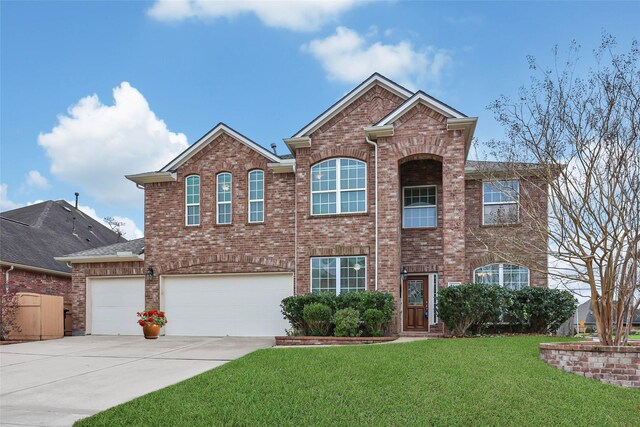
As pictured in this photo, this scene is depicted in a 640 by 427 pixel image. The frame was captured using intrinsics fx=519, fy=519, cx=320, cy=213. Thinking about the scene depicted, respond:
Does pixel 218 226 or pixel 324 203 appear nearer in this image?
pixel 324 203

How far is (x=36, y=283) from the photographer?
68.1 ft

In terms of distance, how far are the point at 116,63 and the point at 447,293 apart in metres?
11.4

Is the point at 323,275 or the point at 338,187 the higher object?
the point at 338,187

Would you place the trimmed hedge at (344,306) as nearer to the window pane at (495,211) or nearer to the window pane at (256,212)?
the window pane at (256,212)

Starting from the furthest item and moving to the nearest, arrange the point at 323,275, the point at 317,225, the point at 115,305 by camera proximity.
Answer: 1. the point at 115,305
2. the point at 317,225
3. the point at 323,275

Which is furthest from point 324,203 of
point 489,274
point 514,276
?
point 514,276

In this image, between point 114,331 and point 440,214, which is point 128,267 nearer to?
point 114,331

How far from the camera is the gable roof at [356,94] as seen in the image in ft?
53.7

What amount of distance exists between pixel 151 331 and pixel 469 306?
32.4ft

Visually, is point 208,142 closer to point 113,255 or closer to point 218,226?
point 218,226

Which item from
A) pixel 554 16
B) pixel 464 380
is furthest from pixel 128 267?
pixel 554 16

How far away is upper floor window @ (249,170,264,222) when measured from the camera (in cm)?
1766

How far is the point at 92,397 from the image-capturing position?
7887 millimetres

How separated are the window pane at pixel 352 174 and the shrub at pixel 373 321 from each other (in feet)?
13.4
